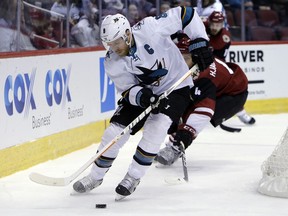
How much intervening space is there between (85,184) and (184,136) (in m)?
0.82

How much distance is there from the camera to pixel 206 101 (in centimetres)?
552

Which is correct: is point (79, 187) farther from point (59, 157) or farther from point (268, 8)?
point (268, 8)

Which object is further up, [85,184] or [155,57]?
[155,57]

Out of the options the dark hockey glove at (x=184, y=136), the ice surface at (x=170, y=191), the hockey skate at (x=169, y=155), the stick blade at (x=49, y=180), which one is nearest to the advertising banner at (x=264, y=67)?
the ice surface at (x=170, y=191)

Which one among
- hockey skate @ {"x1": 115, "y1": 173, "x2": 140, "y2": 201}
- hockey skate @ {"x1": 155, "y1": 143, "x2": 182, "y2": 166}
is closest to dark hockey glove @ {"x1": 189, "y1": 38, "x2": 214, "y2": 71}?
hockey skate @ {"x1": 115, "y1": 173, "x2": 140, "y2": 201}

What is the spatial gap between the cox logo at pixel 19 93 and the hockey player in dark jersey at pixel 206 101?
0.86 m

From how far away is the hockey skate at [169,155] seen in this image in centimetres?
559

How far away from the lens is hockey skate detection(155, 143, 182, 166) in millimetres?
5594

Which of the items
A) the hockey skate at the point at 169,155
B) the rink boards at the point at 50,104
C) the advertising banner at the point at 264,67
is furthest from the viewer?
the advertising banner at the point at 264,67

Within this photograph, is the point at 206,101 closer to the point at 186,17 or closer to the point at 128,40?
the point at 186,17

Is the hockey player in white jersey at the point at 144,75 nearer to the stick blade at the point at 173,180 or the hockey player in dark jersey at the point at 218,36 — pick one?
the stick blade at the point at 173,180

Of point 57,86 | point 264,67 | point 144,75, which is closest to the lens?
point 144,75

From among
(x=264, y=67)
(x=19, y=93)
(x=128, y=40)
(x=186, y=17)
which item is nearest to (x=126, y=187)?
(x=128, y=40)

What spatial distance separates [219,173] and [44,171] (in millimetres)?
1057
